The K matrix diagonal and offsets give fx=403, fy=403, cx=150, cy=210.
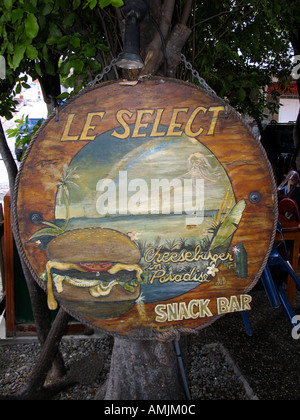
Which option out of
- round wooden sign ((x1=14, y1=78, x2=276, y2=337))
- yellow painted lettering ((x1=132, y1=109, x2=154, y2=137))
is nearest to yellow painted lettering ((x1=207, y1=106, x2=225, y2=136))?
round wooden sign ((x1=14, y1=78, x2=276, y2=337))

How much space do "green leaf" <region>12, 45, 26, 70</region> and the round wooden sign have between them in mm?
498

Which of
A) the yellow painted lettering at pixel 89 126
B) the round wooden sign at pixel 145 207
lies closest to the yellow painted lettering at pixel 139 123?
the round wooden sign at pixel 145 207

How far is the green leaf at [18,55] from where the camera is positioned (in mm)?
2090

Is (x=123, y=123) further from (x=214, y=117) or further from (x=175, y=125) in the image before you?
(x=214, y=117)

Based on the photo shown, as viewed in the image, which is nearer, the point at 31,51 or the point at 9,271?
the point at 31,51

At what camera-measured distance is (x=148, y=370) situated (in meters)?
2.59

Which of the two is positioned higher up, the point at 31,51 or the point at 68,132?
the point at 31,51

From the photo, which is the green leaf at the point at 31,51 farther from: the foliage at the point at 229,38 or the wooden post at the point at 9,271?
the wooden post at the point at 9,271

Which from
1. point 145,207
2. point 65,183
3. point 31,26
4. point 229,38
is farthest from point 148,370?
point 229,38

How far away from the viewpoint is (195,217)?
191cm

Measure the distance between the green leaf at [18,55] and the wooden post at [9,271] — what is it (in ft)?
6.46

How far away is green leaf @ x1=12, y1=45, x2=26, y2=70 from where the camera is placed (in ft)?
6.86

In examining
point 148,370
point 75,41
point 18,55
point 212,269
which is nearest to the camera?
point 212,269

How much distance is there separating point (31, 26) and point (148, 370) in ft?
6.93
